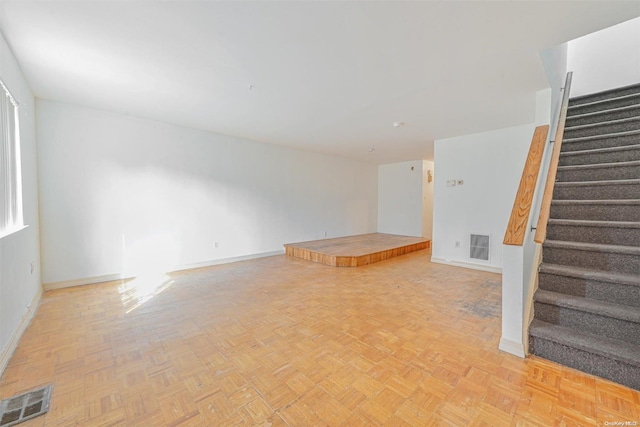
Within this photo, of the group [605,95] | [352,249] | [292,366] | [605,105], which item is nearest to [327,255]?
[352,249]

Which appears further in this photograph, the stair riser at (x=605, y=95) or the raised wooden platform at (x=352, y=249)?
the raised wooden platform at (x=352, y=249)

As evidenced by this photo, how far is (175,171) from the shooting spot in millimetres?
4387

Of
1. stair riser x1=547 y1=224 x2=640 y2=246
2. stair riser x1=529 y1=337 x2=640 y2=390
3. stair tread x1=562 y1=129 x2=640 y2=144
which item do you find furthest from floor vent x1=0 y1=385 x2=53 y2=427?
stair tread x1=562 y1=129 x2=640 y2=144

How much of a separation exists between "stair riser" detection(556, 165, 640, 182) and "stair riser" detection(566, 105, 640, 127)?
3.27 feet

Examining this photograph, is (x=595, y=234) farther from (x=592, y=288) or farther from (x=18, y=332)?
(x=18, y=332)

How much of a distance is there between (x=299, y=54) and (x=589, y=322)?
9.98 ft

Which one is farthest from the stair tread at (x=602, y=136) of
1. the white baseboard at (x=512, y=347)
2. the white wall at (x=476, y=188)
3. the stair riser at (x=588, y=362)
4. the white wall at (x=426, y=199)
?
the white wall at (x=426, y=199)

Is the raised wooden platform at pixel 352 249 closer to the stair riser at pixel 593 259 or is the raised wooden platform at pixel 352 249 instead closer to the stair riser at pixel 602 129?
the stair riser at pixel 593 259

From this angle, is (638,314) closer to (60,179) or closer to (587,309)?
(587,309)

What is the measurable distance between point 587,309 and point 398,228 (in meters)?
5.99

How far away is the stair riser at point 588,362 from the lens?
5.07 ft

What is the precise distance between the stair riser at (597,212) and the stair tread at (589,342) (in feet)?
3.74

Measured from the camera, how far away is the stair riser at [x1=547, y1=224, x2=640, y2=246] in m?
2.05

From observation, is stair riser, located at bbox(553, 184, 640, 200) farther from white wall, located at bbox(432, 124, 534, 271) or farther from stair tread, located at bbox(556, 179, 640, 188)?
white wall, located at bbox(432, 124, 534, 271)
